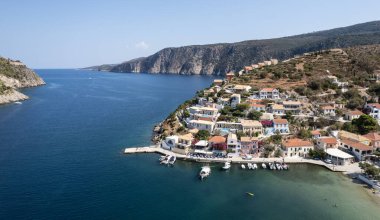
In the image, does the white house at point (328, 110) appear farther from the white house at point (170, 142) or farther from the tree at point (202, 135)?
the white house at point (170, 142)

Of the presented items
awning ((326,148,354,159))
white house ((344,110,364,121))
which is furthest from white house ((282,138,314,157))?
white house ((344,110,364,121))

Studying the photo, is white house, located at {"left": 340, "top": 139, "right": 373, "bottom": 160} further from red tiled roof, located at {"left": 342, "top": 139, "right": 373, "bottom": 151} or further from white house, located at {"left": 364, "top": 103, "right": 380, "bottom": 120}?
white house, located at {"left": 364, "top": 103, "right": 380, "bottom": 120}

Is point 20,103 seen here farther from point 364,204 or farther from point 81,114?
point 364,204

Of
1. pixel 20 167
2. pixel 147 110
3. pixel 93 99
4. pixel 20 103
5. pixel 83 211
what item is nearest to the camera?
pixel 83 211

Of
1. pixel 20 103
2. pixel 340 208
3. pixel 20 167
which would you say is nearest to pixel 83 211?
pixel 20 167

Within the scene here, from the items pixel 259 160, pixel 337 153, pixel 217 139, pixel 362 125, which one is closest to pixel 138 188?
pixel 217 139

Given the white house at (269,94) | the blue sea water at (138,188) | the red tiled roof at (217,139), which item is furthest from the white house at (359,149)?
the white house at (269,94)
